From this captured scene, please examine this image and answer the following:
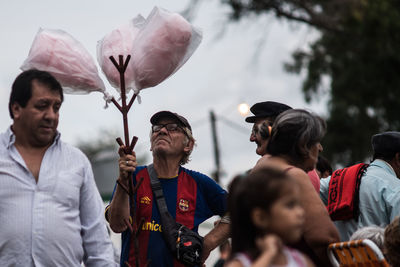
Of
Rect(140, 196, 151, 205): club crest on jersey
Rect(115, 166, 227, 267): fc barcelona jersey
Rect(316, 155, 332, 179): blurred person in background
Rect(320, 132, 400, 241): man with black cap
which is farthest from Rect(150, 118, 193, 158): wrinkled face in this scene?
Rect(316, 155, 332, 179): blurred person in background

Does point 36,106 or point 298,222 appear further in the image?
point 36,106

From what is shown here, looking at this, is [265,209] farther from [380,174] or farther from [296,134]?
[380,174]

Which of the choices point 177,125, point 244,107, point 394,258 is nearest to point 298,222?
point 394,258

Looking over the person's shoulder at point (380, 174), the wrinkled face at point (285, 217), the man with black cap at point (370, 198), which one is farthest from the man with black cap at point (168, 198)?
the wrinkled face at point (285, 217)

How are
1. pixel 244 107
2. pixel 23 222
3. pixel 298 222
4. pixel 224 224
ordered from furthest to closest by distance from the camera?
1. pixel 244 107
2. pixel 224 224
3. pixel 23 222
4. pixel 298 222

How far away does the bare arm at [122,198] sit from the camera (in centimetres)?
433

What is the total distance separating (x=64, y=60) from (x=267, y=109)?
1472 millimetres

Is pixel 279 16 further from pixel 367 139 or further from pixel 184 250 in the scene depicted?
pixel 184 250

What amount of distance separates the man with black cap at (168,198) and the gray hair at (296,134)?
109 cm

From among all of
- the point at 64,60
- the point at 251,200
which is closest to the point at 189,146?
the point at 64,60

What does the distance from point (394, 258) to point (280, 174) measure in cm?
134

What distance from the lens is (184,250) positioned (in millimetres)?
4633

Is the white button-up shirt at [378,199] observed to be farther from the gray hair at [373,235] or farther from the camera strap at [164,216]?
the camera strap at [164,216]

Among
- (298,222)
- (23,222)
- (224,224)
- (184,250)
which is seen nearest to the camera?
(298,222)
